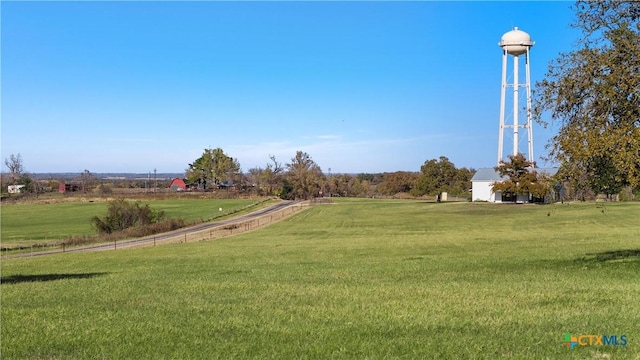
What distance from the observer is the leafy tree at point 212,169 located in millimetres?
160750

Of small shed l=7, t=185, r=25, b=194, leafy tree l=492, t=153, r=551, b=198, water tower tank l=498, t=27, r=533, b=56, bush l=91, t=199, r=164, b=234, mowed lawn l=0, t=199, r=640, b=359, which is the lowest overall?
bush l=91, t=199, r=164, b=234

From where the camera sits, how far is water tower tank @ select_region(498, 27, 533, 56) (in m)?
78.6

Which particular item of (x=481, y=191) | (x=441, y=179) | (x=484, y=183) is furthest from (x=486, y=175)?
(x=441, y=179)

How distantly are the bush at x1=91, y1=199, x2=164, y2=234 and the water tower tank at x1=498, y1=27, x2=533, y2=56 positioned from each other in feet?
176

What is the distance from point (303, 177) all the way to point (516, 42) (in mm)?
64676

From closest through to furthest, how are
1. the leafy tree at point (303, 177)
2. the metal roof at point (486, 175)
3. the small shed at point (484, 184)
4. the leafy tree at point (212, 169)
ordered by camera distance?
1. the metal roof at point (486, 175)
2. the small shed at point (484, 184)
3. the leafy tree at point (303, 177)
4. the leafy tree at point (212, 169)

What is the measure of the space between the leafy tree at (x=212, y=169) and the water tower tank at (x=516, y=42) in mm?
92337

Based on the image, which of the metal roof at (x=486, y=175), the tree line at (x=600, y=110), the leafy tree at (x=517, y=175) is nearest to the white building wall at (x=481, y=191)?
the metal roof at (x=486, y=175)

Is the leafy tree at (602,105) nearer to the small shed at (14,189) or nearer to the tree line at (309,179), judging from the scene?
the tree line at (309,179)

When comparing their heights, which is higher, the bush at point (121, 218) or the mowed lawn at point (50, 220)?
the bush at point (121, 218)

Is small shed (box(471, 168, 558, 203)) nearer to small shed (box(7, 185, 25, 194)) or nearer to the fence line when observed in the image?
the fence line

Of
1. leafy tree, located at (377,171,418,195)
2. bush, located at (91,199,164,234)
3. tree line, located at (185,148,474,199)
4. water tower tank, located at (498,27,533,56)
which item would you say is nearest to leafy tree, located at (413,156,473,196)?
tree line, located at (185,148,474,199)

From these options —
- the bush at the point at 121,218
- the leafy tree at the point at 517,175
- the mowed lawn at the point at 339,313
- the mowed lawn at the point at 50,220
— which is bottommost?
the mowed lawn at the point at 50,220

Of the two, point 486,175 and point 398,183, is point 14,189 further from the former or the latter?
point 486,175
